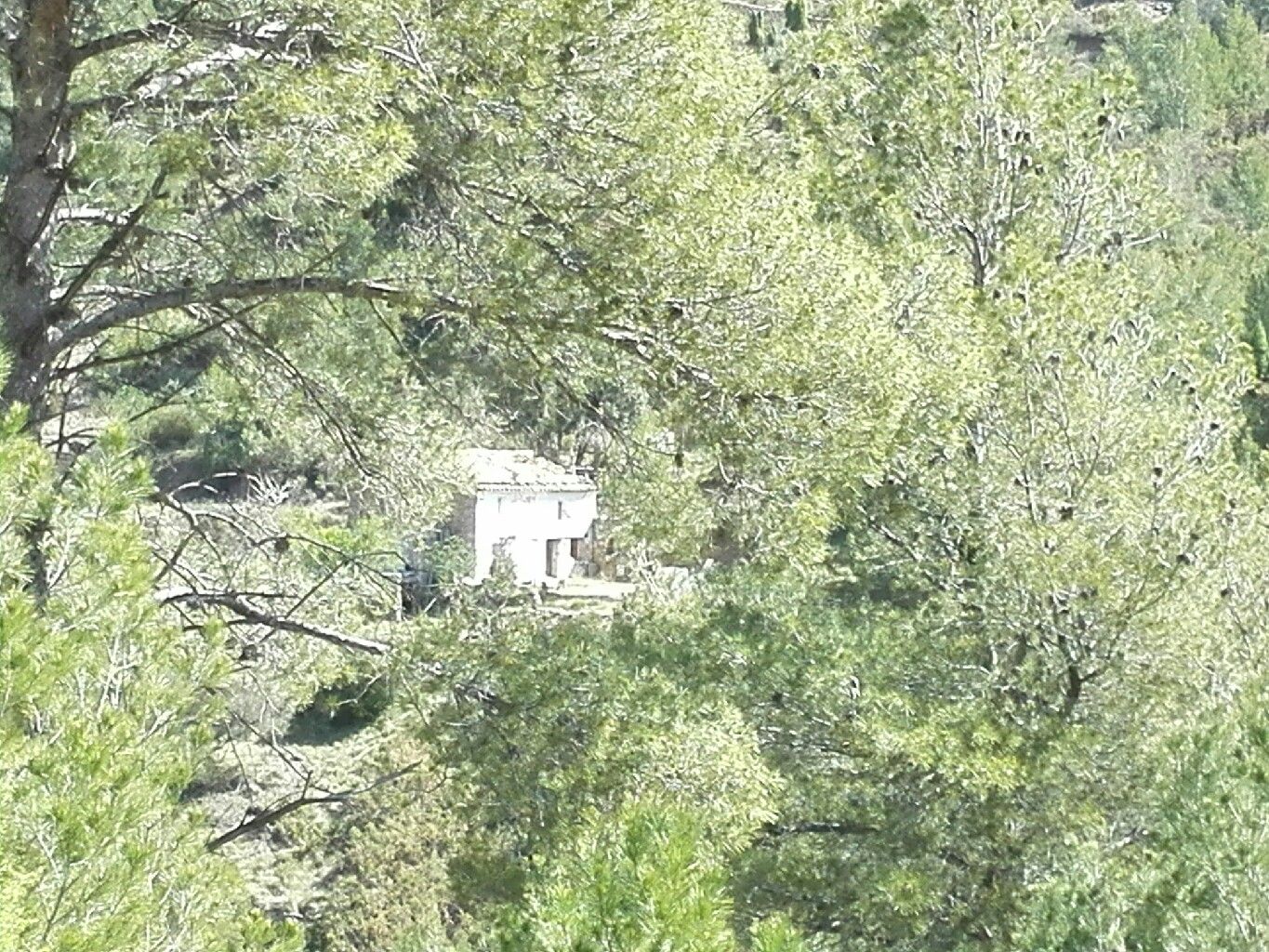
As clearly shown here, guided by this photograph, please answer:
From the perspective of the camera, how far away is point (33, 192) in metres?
5.91

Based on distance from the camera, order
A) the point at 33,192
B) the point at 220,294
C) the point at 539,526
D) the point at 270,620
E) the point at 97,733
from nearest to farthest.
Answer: the point at 97,733 < the point at 33,192 < the point at 220,294 < the point at 270,620 < the point at 539,526

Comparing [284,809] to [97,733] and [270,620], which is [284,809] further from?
[97,733]

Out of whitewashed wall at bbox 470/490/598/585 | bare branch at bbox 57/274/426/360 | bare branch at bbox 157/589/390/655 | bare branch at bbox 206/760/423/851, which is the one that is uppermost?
bare branch at bbox 57/274/426/360

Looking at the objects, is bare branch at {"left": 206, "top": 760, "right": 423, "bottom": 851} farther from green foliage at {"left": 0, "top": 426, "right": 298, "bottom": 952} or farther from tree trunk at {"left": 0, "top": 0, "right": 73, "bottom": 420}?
tree trunk at {"left": 0, "top": 0, "right": 73, "bottom": 420}

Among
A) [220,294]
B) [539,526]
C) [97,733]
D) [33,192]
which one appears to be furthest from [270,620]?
[539,526]

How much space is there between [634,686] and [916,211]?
4.44 metres

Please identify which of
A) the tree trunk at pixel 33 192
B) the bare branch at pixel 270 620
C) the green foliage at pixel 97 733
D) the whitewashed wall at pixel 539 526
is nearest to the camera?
the green foliage at pixel 97 733

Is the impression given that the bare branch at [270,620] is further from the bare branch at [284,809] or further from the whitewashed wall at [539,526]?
the whitewashed wall at [539,526]

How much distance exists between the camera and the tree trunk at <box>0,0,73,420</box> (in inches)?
227

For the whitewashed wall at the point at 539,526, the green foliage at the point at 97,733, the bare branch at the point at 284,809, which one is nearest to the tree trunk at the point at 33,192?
the green foliage at the point at 97,733

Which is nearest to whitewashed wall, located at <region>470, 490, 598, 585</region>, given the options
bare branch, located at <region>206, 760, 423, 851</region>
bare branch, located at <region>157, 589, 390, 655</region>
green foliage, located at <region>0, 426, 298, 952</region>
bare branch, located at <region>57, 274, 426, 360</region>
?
bare branch, located at <region>157, 589, 390, 655</region>

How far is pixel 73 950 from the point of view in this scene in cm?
342

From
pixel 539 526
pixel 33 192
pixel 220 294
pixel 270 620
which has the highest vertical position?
pixel 33 192

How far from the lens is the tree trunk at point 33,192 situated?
18.9 ft
